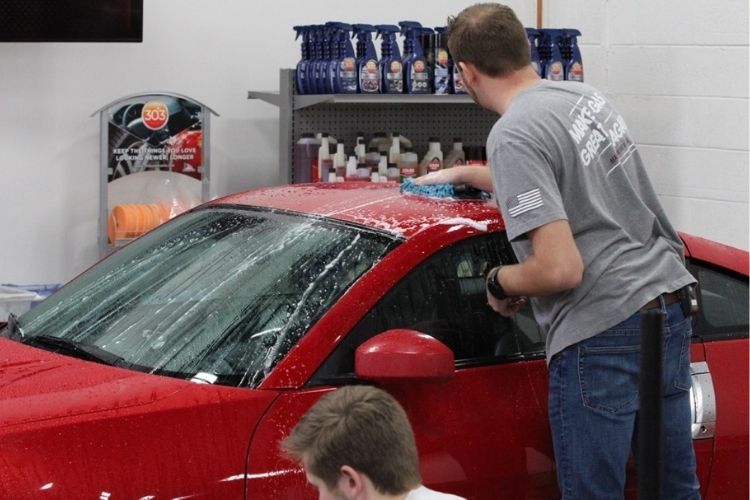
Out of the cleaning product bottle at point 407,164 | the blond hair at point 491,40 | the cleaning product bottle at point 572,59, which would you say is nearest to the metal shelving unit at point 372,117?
the cleaning product bottle at point 407,164

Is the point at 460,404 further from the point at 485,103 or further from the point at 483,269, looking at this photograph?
the point at 485,103

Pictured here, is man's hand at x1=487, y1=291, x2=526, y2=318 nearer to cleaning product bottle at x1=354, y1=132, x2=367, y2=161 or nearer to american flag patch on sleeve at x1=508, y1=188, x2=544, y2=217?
american flag patch on sleeve at x1=508, y1=188, x2=544, y2=217

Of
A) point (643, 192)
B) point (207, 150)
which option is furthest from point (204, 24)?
point (643, 192)

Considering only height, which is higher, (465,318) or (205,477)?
(465,318)

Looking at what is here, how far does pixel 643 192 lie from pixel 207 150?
11.9ft

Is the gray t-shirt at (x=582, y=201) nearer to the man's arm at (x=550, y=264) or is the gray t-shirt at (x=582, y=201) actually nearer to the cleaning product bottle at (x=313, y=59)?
the man's arm at (x=550, y=264)

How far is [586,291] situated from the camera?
285cm

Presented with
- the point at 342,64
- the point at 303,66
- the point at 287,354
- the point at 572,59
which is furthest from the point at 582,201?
the point at 572,59

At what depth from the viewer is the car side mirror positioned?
270 centimetres

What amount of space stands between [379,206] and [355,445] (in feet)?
4.36

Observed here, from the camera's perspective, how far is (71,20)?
6.05 m

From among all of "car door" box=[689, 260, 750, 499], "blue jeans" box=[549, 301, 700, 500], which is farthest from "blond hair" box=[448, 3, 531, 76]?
"car door" box=[689, 260, 750, 499]

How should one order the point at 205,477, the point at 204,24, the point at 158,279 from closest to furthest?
the point at 205,477
the point at 158,279
the point at 204,24

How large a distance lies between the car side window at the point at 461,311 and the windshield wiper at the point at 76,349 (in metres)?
0.58
